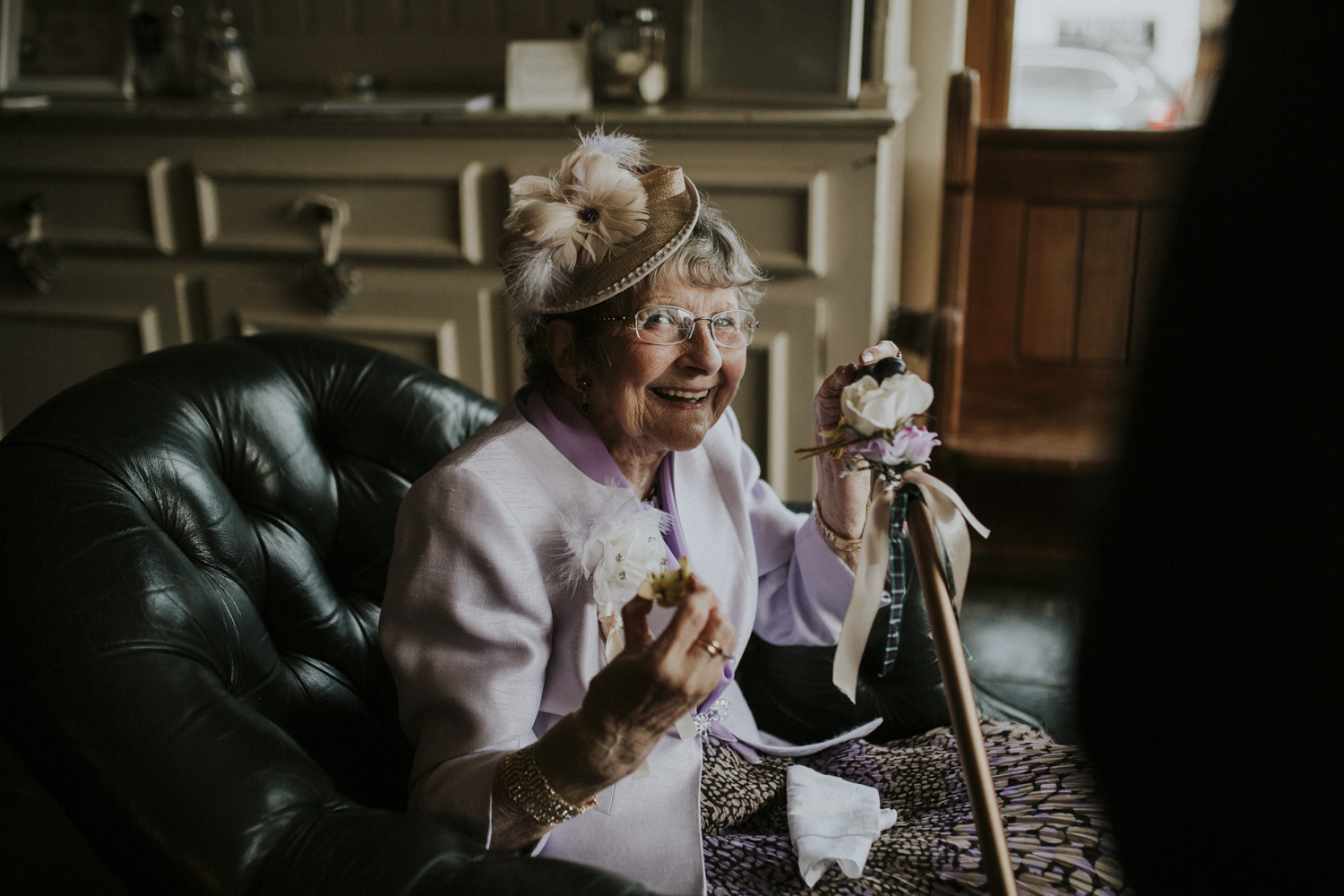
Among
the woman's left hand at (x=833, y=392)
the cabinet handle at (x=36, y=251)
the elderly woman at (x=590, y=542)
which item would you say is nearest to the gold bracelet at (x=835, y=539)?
the elderly woman at (x=590, y=542)

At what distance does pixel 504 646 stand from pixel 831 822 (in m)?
0.42

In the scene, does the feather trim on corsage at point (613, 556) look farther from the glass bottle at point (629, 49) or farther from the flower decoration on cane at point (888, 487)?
the glass bottle at point (629, 49)

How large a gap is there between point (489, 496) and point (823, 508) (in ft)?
1.49

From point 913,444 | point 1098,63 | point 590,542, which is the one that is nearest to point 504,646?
point 590,542

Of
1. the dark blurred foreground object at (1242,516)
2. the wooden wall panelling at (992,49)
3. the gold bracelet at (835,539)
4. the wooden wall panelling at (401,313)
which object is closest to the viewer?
the dark blurred foreground object at (1242,516)

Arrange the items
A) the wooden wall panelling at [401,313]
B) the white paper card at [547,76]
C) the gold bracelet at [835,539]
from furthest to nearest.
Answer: the wooden wall panelling at [401,313] → the white paper card at [547,76] → the gold bracelet at [835,539]

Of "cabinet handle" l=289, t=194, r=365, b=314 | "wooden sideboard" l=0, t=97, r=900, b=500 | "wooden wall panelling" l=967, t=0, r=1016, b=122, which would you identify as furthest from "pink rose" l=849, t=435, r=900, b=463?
"wooden wall panelling" l=967, t=0, r=1016, b=122

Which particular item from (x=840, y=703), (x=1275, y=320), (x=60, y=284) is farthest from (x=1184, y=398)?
(x=60, y=284)

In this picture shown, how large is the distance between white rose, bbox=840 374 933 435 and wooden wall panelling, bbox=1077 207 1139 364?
1.98m

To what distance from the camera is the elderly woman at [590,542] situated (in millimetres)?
1000

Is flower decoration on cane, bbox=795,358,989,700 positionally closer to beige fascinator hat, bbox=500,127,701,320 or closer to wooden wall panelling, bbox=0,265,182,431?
beige fascinator hat, bbox=500,127,701,320

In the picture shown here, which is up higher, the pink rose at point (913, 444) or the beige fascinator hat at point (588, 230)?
the beige fascinator hat at point (588, 230)

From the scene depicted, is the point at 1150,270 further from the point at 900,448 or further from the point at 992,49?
the point at 992,49

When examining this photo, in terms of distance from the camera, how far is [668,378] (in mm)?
1188
